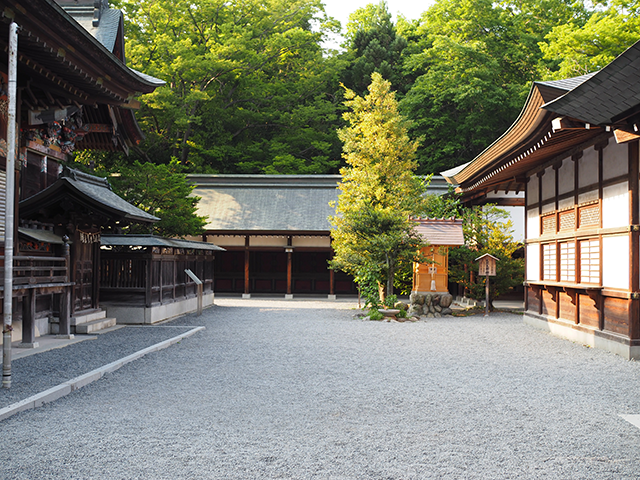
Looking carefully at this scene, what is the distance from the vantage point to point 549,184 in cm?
1204

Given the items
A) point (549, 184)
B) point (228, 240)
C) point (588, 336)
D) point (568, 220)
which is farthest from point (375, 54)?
point (588, 336)

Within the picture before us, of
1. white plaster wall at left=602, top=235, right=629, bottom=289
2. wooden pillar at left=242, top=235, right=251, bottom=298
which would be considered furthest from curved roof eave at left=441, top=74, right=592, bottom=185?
wooden pillar at left=242, top=235, right=251, bottom=298

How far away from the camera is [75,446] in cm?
402

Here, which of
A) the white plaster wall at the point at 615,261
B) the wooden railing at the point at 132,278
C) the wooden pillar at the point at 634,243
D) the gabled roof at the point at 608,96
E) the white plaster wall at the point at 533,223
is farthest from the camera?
the white plaster wall at the point at 533,223

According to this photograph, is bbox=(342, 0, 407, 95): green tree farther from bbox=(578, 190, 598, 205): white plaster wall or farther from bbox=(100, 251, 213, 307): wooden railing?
bbox=(578, 190, 598, 205): white plaster wall

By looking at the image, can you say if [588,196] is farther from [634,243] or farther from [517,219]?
[517,219]

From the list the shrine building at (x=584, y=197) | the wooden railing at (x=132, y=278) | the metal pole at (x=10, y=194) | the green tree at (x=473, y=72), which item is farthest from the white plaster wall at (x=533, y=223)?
the green tree at (x=473, y=72)

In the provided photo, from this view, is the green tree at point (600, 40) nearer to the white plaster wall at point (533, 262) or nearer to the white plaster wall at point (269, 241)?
the white plaster wall at point (533, 262)

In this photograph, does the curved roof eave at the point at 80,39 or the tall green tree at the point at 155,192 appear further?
the tall green tree at the point at 155,192

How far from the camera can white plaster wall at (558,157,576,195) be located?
418 inches

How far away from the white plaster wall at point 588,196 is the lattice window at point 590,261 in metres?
0.77

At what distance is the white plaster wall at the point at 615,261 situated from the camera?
8.38 metres

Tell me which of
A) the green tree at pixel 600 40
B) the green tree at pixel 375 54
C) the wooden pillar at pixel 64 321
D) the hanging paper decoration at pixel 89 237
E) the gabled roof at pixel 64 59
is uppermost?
the green tree at pixel 375 54

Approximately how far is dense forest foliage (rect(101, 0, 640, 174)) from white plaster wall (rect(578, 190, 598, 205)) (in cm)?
1918
